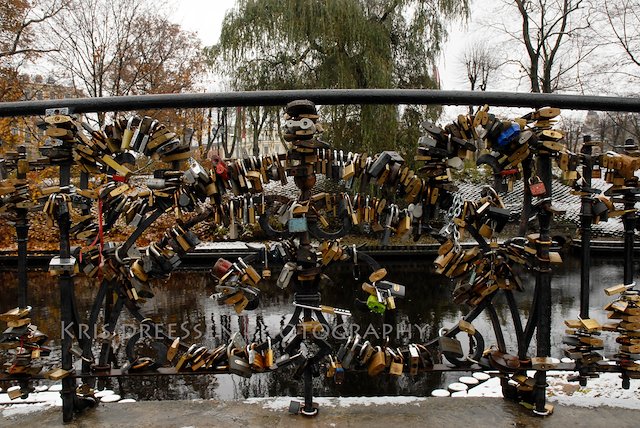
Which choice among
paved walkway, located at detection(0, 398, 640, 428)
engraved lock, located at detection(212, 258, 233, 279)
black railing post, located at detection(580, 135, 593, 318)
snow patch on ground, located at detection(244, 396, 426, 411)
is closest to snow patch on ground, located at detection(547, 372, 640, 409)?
paved walkway, located at detection(0, 398, 640, 428)

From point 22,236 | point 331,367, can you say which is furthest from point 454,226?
point 22,236

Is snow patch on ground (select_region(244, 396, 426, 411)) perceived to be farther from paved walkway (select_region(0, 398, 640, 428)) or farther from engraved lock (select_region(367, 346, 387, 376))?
engraved lock (select_region(367, 346, 387, 376))

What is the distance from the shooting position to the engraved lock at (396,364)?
5.79 ft

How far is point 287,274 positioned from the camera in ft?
5.70

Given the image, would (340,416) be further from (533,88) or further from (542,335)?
(533,88)

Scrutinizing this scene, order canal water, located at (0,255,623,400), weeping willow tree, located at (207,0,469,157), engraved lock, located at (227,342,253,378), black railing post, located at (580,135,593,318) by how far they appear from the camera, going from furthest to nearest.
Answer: weeping willow tree, located at (207,0,469,157) < canal water, located at (0,255,623,400) < black railing post, located at (580,135,593,318) < engraved lock, located at (227,342,253,378)

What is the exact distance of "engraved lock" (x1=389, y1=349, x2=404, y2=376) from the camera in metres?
1.76

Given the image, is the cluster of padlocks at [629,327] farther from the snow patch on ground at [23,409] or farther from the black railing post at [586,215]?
the snow patch on ground at [23,409]

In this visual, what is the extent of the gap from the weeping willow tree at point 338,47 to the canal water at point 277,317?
18.5ft

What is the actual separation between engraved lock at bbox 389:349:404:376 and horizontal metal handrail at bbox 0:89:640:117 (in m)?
0.91

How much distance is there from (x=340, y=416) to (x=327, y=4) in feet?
48.5

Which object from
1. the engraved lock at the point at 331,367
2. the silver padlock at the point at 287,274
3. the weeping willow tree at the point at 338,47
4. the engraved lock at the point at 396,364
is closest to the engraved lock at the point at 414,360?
the engraved lock at the point at 396,364

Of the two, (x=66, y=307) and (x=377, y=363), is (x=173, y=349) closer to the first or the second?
(x=66, y=307)

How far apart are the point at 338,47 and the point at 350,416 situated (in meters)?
14.2
